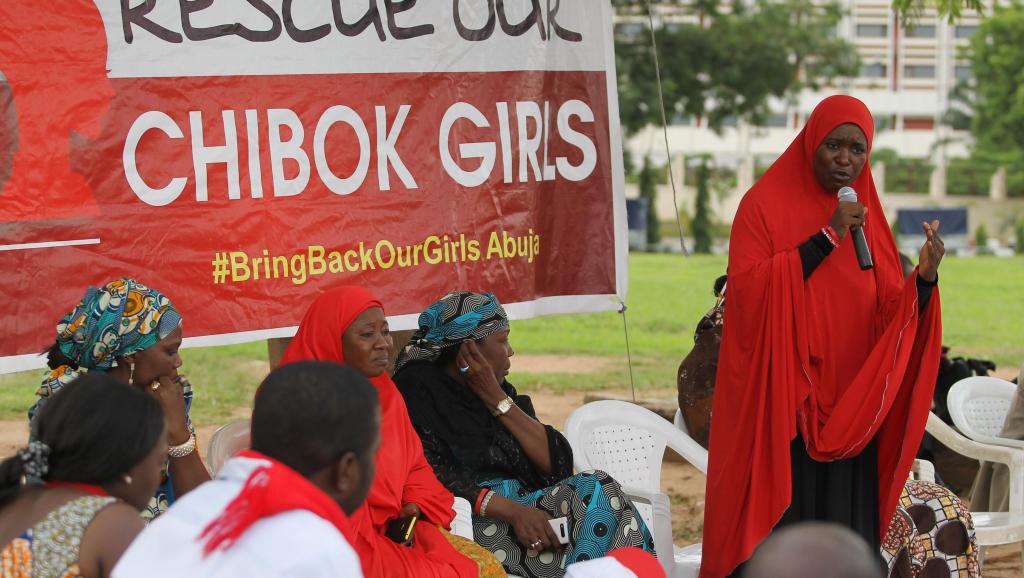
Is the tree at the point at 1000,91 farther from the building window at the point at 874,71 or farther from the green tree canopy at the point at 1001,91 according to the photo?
A: the building window at the point at 874,71

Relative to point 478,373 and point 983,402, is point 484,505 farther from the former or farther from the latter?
point 983,402

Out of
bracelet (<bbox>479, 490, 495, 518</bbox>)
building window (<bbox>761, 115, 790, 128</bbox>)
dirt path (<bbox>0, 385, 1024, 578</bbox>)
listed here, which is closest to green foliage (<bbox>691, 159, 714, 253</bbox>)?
dirt path (<bbox>0, 385, 1024, 578</bbox>)

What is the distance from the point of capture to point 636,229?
33.2 metres

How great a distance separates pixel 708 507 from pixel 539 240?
1463 millimetres

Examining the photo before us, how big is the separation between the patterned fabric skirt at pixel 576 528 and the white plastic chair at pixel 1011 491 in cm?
170

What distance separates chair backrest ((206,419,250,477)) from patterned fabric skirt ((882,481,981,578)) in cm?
235

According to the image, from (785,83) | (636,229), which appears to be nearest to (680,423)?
(785,83)

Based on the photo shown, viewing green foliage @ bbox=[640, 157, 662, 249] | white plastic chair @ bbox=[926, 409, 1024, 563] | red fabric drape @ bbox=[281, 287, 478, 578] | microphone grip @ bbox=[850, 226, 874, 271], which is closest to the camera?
red fabric drape @ bbox=[281, 287, 478, 578]

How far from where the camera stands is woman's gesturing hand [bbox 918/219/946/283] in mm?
4051

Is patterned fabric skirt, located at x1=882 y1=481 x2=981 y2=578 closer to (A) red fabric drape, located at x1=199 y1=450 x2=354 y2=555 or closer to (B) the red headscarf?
(B) the red headscarf

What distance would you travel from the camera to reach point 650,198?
113 feet

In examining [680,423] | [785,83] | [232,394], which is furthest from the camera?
[785,83]

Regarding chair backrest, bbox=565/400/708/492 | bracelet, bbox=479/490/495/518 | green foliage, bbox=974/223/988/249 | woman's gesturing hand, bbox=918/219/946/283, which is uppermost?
woman's gesturing hand, bbox=918/219/946/283

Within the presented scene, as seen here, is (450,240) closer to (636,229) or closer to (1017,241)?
(636,229)
